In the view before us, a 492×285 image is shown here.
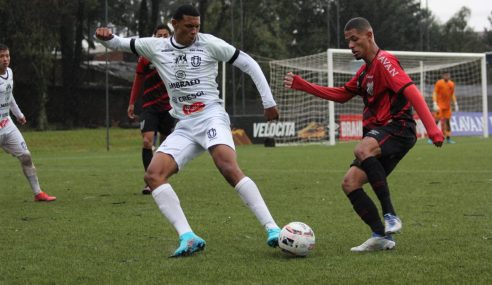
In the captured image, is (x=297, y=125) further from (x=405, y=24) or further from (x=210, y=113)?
(x=405, y=24)

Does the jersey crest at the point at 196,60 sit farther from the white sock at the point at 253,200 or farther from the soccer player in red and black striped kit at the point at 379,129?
the soccer player in red and black striped kit at the point at 379,129

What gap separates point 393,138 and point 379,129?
128 mm

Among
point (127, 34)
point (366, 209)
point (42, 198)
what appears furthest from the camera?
point (127, 34)

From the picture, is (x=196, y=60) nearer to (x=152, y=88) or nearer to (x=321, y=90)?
(x=321, y=90)

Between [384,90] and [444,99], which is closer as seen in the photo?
[384,90]

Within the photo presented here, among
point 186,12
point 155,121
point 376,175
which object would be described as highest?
point 186,12

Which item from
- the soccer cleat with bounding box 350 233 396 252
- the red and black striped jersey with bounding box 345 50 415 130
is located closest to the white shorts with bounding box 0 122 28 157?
the red and black striped jersey with bounding box 345 50 415 130

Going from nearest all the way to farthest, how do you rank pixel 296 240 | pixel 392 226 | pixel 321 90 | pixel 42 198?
pixel 296 240 < pixel 392 226 < pixel 321 90 < pixel 42 198

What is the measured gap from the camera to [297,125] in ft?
86.2

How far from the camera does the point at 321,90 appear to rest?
6.15m

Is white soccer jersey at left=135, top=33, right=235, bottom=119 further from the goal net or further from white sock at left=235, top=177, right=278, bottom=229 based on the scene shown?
the goal net

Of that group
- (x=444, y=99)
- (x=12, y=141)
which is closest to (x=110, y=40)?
(x=12, y=141)

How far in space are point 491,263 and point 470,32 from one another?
72516 millimetres

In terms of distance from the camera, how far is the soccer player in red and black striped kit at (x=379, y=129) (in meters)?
5.43
